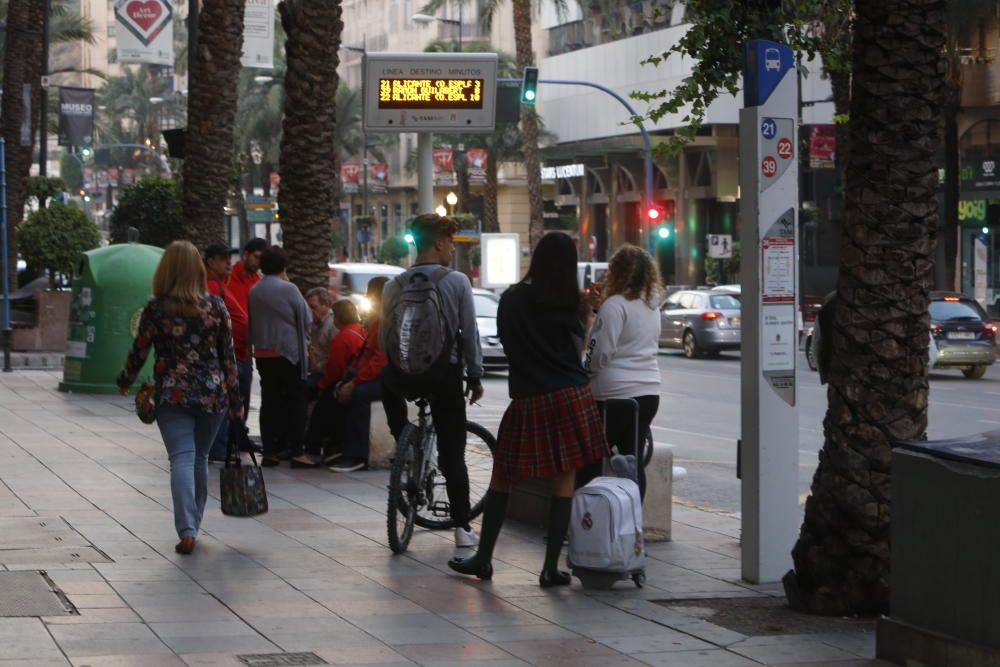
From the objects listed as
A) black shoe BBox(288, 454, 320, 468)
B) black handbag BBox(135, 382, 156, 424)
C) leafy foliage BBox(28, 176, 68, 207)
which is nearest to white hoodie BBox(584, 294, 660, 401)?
black handbag BBox(135, 382, 156, 424)

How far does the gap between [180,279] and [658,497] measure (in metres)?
3.10

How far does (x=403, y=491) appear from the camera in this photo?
30.9 ft

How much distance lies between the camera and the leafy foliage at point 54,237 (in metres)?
27.7

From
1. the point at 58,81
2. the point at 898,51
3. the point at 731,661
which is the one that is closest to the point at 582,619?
the point at 731,661

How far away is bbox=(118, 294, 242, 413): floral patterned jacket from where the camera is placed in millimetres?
9164

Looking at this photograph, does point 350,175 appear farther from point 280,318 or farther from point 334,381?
point 280,318

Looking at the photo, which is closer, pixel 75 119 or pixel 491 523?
pixel 491 523

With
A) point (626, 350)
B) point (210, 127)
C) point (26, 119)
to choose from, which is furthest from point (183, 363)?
point (26, 119)

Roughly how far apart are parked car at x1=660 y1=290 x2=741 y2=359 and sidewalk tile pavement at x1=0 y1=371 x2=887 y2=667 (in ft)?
75.6

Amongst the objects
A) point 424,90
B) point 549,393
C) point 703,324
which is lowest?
point 703,324

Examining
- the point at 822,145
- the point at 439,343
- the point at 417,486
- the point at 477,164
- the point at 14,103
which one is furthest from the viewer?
the point at 477,164

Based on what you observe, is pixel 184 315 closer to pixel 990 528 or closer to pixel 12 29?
pixel 990 528

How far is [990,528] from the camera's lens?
19.9 feet

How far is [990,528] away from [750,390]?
2456mm
